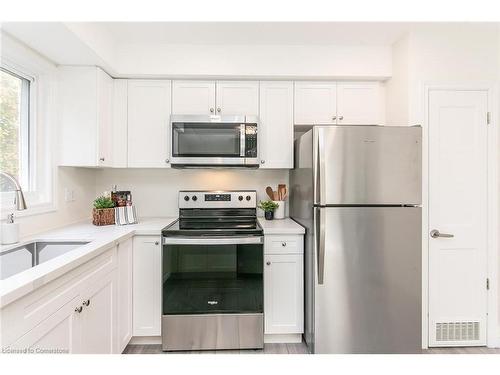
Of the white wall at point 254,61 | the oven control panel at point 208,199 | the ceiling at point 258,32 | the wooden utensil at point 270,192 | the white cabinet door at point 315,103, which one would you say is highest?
the ceiling at point 258,32

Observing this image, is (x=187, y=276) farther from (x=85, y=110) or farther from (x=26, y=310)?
(x=85, y=110)

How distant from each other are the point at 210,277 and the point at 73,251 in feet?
2.94

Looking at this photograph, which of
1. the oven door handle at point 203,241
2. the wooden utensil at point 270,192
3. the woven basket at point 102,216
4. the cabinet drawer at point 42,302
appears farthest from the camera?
the wooden utensil at point 270,192

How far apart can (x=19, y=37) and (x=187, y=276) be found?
5.89 feet

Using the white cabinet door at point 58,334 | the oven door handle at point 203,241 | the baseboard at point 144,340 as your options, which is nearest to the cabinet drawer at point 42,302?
the white cabinet door at point 58,334

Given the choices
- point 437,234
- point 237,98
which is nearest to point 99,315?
point 237,98

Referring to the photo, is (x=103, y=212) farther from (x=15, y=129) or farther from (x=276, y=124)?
(x=276, y=124)

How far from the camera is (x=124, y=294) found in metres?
1.90

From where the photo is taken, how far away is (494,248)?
6.81ft

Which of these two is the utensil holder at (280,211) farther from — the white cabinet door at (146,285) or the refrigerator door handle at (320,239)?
the white cabinet door at (146,285)

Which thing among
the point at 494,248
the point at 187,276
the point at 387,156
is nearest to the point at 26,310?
the point at 187,276

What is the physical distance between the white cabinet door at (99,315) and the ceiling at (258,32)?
5.70ft

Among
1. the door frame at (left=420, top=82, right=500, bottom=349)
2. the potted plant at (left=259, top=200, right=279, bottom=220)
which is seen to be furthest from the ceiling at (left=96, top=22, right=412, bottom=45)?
the potted plant at (left=259, top=200, right=279, bottom=220)

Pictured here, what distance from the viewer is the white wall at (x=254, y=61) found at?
90.0 inches
